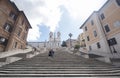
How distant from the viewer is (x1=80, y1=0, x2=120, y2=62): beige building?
17.0 m

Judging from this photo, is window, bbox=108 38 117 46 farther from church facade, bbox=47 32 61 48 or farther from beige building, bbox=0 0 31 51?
church facade, bbox=47 32 61 48

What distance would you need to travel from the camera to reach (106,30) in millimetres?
20484

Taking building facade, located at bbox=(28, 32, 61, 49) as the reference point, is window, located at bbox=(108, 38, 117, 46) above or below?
below

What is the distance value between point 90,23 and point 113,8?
806 centimetres

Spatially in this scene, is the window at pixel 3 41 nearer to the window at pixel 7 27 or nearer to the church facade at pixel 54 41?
the window at pixel 7 27

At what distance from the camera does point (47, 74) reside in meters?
7.20

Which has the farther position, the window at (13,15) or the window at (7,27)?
the window at (13,15)

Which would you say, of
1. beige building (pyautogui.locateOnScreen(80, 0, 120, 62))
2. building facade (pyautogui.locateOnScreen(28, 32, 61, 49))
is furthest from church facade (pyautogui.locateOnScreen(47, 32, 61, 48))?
beige building (pyautogui.locateOnScreen(80, 0, 120, 62))

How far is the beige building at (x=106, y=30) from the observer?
668 inches

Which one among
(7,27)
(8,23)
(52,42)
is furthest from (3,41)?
(52,42)

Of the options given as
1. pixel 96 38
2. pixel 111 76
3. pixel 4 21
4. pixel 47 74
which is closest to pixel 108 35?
pixel 96 38

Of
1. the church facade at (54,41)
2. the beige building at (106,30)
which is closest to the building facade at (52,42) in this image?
the church facade at (54,41)

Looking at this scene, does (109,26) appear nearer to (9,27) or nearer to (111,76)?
(111,76)

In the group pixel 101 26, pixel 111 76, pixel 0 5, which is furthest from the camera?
pixel 101 26
